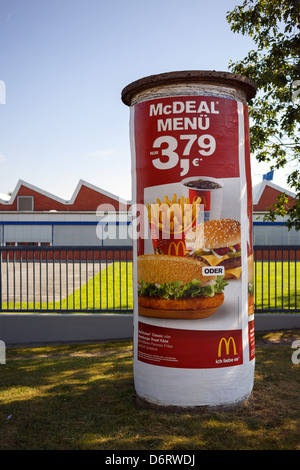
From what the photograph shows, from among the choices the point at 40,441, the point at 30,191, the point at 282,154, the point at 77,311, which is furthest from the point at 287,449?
the point at 30,191

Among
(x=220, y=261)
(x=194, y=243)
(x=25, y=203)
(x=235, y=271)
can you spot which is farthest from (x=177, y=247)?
(x=25, y=203)

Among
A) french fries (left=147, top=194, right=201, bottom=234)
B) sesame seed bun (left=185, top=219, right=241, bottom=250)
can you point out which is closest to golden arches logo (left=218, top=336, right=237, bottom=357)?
sesame seed bun (left=185, top=219, right=241, bottom=250)

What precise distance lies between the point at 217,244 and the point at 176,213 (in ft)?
1.81

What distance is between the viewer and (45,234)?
118ft

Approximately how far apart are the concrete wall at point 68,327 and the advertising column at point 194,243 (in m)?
3.48

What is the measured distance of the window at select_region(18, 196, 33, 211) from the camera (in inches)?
1566

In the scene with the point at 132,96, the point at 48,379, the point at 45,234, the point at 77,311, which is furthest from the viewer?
→ the point at 45,234

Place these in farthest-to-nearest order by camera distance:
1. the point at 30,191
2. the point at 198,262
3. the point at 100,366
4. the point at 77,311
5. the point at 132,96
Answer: the point at 30,191 < the point at 77,311 < the point at 100,366 < the point at 132,96 < the point at 198,262

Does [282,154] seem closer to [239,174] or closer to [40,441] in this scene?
[239,174]

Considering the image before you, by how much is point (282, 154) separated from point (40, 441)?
8.22 meters

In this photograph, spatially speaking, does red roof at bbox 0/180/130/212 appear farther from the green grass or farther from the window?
the green grass

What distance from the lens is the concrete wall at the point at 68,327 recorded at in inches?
320

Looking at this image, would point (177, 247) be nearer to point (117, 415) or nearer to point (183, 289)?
point (183, 289)

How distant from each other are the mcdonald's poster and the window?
121ft
